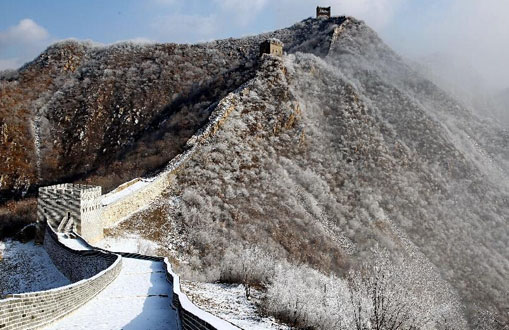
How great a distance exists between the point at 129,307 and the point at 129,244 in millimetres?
14325

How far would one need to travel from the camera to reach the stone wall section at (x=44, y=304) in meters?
10.1

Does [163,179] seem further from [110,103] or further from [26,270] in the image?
[110,103]

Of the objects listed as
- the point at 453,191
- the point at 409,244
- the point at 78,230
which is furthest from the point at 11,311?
the point at 453,191

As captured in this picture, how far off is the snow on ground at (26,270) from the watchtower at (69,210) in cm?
179

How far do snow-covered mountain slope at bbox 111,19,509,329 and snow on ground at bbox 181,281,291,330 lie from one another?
40.8 inches

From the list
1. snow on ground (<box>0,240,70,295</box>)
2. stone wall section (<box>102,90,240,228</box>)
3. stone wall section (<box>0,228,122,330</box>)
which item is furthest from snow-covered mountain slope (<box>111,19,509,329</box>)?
snow on ground (<box>0,240,70,295</box>)

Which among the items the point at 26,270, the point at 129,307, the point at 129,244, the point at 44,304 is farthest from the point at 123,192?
the point at 44,304

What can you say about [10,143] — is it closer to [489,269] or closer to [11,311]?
[11,311]

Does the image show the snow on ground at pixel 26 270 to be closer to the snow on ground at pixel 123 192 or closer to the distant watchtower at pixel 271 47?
the snow on ground at pixel 123 192

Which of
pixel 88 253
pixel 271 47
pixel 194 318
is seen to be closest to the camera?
pixel 194 318

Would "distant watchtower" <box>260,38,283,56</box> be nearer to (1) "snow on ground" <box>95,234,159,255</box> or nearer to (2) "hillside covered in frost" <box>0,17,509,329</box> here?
(2) "hillside covered in frost" <box>0,17,509,329</box>

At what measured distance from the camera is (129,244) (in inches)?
1062

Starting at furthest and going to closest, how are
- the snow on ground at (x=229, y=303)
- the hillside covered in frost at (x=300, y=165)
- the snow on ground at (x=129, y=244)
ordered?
the hillside covered in frost at (x=300, y=165), the snow on ground at (x=129, y=244), the snow on ground at (x=229, y=303)

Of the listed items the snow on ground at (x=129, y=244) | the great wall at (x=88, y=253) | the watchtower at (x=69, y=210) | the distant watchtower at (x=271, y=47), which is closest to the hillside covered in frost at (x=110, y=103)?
the distant watchtower at (x=271, y=47)
